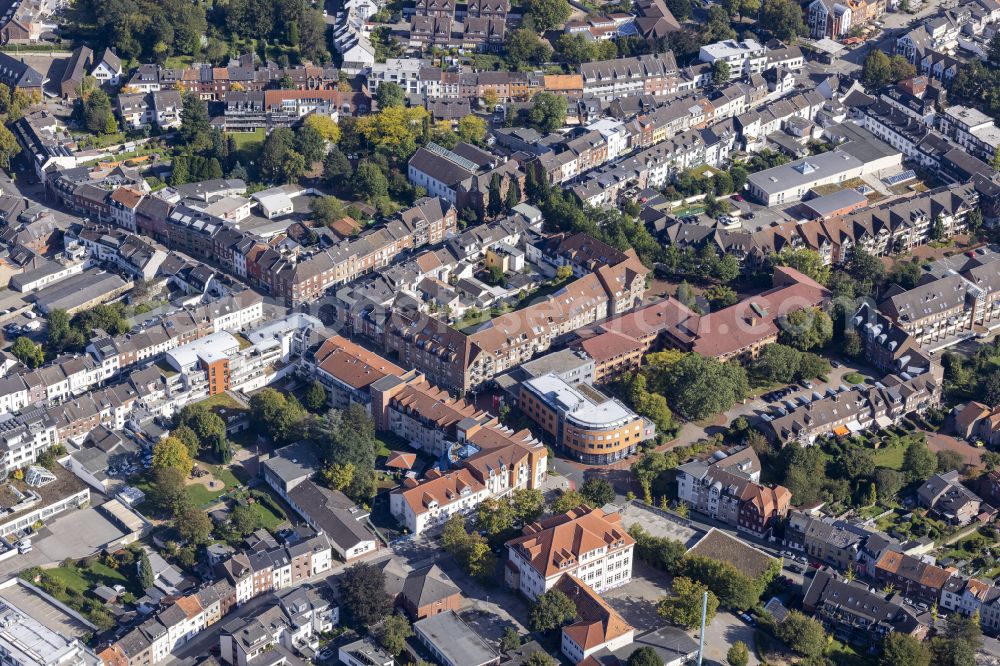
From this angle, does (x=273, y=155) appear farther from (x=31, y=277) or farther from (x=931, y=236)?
(x=931, y=236)

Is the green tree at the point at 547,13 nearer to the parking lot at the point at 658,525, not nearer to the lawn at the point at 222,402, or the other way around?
the lawn at the point at 222,402

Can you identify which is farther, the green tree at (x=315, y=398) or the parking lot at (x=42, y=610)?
the green tree at (x=315, y=398)

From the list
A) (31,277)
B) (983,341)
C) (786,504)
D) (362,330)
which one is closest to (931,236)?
(983,341)

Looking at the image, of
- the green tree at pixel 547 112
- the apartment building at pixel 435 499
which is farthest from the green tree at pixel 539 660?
the green tree at pixel 547 112

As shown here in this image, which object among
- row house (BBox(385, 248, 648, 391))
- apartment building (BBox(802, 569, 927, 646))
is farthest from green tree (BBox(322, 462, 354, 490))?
apartment building (BBox(802, 569, 927, 646))

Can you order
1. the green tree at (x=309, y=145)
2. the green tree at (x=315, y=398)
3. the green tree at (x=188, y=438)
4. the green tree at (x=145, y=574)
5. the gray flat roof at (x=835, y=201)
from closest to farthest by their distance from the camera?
1. the green tree at (x=145, y=574)
2. the green tree at (x=188, y=438)
3. the green tree at (x=315, y=398)
4. the gray flat roof at (x=835, y=201)
5. the green tree at (x=309, y=145)

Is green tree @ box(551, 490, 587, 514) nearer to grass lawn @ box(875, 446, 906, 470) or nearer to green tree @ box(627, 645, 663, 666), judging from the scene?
green tree @ box(627, 645, 663, 666)

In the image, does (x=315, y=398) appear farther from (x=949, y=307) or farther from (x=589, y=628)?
(x=949, y=307)
